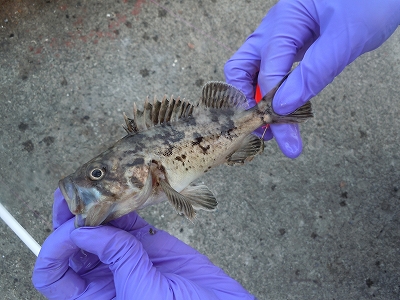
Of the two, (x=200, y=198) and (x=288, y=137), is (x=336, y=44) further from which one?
(x=200, y=198)

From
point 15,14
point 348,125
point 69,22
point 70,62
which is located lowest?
point 348,125

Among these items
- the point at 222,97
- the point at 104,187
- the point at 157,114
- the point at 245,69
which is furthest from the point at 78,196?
the point at 245,69

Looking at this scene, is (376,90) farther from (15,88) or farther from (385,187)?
(15,88)

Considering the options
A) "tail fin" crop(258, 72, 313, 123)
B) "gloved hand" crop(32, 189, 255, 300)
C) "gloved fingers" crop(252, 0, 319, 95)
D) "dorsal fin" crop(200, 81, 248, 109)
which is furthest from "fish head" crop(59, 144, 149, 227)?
"gloved fingers" crop(252, 0, 319, 95)

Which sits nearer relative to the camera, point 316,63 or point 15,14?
point 316,63

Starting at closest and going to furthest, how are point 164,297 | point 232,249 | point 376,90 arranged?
point 164,297 → point 232,249 → point 376,90

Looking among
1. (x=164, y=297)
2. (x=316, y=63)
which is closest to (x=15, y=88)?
(x=164, y=297)

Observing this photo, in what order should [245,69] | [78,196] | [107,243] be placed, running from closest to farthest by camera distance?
[78,196] → [107,243] → [245,69]
